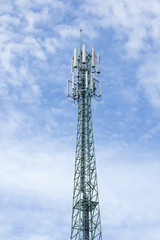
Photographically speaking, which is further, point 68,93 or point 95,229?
point 68,93

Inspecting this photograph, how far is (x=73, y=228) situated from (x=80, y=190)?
7403 millimetres

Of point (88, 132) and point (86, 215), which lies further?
point (88, 132)

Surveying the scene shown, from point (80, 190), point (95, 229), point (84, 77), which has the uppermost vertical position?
point (84, 77)

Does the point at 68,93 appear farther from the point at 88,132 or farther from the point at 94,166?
the point at 94,166

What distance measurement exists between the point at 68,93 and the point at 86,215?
27.0 meters

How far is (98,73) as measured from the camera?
98625 mm

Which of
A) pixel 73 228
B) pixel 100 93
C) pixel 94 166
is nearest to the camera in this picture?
pixel 73 228

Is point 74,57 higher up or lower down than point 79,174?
higher up

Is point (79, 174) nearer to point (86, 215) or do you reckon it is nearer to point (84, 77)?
point (86, 215)

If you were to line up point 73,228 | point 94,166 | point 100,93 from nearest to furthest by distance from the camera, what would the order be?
point 73,228 < point 94,166 < point 100,93

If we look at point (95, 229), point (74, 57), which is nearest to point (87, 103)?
point (74, 57)

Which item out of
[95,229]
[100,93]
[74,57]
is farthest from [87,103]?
[95,229]

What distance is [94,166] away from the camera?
90.8 metres

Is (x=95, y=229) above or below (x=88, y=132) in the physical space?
below
